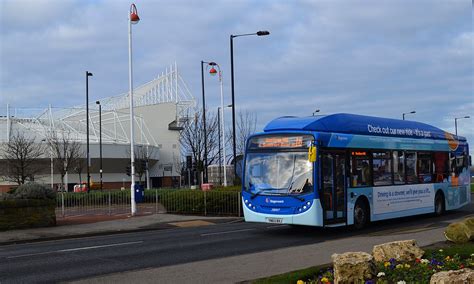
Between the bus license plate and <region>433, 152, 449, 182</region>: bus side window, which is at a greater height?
<region>433, 152, 449, 182</region>: bus side window

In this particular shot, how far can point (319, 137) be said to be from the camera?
1536 cm

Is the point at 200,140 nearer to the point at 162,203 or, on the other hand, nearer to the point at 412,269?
the point at 162,203

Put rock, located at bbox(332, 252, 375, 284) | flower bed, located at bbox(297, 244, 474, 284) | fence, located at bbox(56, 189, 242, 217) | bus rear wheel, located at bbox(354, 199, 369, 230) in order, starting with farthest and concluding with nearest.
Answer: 1. fence, located at bbox(56, 189, 242, 217)
2. bus rear wheel, located at bbox(354, 199, 369, 230)
3. flower bed, located at bbox(297, 244, 474, 284)
4. rock, located at bbox(332, 252, 375, 284)

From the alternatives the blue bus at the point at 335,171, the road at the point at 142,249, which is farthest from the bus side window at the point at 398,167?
the road at the point at 142,249

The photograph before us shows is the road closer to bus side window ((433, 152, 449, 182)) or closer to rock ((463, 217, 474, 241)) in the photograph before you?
bus side window ((433, 152, 449, 182))

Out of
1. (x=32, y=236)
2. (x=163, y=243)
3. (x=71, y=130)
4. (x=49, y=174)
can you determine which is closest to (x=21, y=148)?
(x=49, y=174)

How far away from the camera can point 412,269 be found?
8047 mm

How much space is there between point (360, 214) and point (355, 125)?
2914 millimetres

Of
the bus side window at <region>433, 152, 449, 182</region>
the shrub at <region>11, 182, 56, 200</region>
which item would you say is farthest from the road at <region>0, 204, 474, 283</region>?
the shrub at <region>11, 182, 56, 200</region>

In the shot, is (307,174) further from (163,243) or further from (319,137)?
(163,243)

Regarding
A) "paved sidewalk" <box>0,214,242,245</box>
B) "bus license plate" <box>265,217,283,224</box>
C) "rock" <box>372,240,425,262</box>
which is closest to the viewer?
"rock" <box>372,240,425,262</box>

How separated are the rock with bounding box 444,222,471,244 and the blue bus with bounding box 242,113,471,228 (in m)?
3.73

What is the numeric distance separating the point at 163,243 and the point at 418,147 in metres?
10.7

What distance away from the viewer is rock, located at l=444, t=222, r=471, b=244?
12008mm
